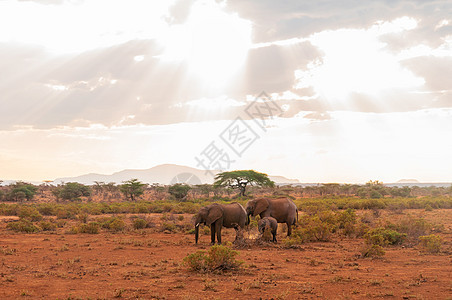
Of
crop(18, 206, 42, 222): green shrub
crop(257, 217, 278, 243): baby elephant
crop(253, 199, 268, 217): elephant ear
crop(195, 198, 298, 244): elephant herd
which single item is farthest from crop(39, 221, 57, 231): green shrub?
crop(257, 217, 278, 243): baby elephant

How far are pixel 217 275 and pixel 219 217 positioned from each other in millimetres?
5050

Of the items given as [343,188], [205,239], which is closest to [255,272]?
[205,239]

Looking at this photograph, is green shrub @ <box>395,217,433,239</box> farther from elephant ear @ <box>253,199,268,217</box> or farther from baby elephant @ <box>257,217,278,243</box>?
elephant ear @ <box>253,199,268,217</box>

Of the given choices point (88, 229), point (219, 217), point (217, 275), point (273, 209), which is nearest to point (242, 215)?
point (219, 217)

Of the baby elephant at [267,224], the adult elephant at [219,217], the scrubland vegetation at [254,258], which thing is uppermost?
the adult elephant at [219,217]

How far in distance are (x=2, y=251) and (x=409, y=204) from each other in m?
34.1

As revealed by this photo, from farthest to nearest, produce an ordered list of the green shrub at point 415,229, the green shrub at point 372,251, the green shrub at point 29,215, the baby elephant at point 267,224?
the green shrub at point 29,215, the green shrub at point 415,229, the baby elephant at point 267,224, the green shrub at point 372,251

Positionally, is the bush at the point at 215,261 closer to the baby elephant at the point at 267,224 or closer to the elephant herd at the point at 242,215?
the elephant herd at the point at 242,215

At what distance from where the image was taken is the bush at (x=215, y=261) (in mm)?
10891

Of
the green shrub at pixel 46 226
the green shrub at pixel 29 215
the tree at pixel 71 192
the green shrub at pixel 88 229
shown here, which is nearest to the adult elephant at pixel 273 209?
the green shrub at pixel 88 229

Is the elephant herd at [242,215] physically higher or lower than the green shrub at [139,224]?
higher

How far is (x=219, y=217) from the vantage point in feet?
50.9

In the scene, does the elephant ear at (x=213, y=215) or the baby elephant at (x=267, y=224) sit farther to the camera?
the baby elephant at (x=267, y=224)

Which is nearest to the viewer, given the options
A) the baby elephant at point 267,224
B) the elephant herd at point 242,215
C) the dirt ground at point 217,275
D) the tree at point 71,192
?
the dirt ground at point 217,275
